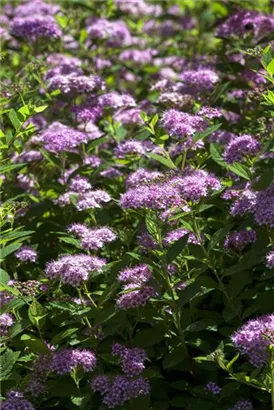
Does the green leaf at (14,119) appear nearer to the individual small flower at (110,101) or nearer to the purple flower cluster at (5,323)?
the purple flower cluster at (5,323)

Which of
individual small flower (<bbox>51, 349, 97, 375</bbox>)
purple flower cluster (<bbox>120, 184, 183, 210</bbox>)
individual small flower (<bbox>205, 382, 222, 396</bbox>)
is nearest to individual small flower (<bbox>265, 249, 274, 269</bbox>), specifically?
purple flower cluster (<bbox>120, 184, 183, 210</bbox>)

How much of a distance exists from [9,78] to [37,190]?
72 cm

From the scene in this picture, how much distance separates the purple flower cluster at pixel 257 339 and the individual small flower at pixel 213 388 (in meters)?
0.36

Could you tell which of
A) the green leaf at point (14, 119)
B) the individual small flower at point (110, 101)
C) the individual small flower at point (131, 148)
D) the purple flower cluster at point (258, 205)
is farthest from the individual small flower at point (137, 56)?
the purple flower cluster at point (258, 205)

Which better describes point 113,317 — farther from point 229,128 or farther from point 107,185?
point 229,128

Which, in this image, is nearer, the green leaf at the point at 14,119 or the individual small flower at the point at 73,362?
the individual small flower at the point at 73,362

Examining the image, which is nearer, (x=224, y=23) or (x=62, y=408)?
(x=62, y=408)

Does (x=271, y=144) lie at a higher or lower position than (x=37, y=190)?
higher

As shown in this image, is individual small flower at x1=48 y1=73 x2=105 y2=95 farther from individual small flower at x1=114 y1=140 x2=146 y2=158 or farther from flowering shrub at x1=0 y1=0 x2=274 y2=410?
individual small flower at x1=114 y1=140 x2=146 y2=158

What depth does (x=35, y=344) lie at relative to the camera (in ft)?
9.75

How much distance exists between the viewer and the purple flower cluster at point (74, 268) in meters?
2.91

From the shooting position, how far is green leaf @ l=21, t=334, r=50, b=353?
2.97 meters

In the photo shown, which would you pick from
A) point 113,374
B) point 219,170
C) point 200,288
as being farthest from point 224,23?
point 113,374

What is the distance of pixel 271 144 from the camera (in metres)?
3.14
